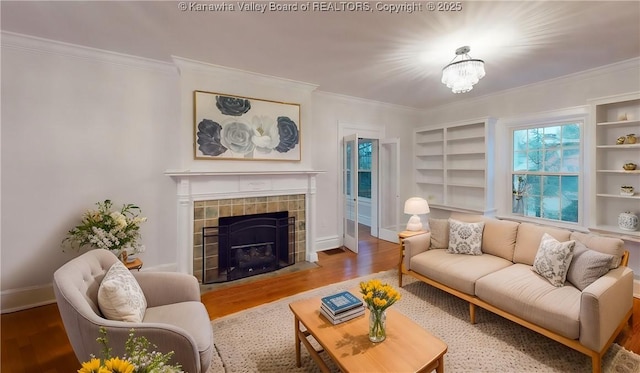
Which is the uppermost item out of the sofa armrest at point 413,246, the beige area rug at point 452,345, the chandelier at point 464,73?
the chandelier at point 464,73

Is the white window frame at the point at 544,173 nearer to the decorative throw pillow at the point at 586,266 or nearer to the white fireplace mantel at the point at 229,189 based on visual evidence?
the decorative throw pillow at the point at 586,266

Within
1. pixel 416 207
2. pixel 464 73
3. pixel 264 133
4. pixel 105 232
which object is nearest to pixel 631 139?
pixel 464 73

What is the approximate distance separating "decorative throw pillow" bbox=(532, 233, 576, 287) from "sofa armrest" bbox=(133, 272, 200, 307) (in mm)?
2818

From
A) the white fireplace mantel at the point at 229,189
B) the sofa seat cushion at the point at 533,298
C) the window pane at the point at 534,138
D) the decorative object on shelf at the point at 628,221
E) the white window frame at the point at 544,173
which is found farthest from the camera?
the window pane at the point at 534,138

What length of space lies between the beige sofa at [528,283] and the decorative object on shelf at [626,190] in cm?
140

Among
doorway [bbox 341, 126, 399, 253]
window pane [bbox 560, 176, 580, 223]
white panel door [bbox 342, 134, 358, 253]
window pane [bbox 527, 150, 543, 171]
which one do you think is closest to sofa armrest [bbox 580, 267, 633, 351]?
window pane [bbox 560, 176, 580, 223]

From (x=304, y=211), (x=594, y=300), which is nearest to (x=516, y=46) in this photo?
(x=594, y=300)

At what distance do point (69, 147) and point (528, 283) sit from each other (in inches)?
176

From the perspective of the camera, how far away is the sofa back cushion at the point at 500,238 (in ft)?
9.33

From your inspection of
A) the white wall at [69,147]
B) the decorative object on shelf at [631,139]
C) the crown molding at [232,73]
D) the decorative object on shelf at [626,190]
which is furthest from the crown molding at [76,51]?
the decorative object on shelf at [626,190]

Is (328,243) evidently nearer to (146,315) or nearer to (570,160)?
(146,315)

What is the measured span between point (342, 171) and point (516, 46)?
2.75 metres

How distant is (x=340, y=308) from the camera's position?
1830mm

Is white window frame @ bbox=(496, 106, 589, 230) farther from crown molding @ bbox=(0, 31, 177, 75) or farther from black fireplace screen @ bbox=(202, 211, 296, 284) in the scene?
crown molding @ bbox=(0, 31, 177, 75)
